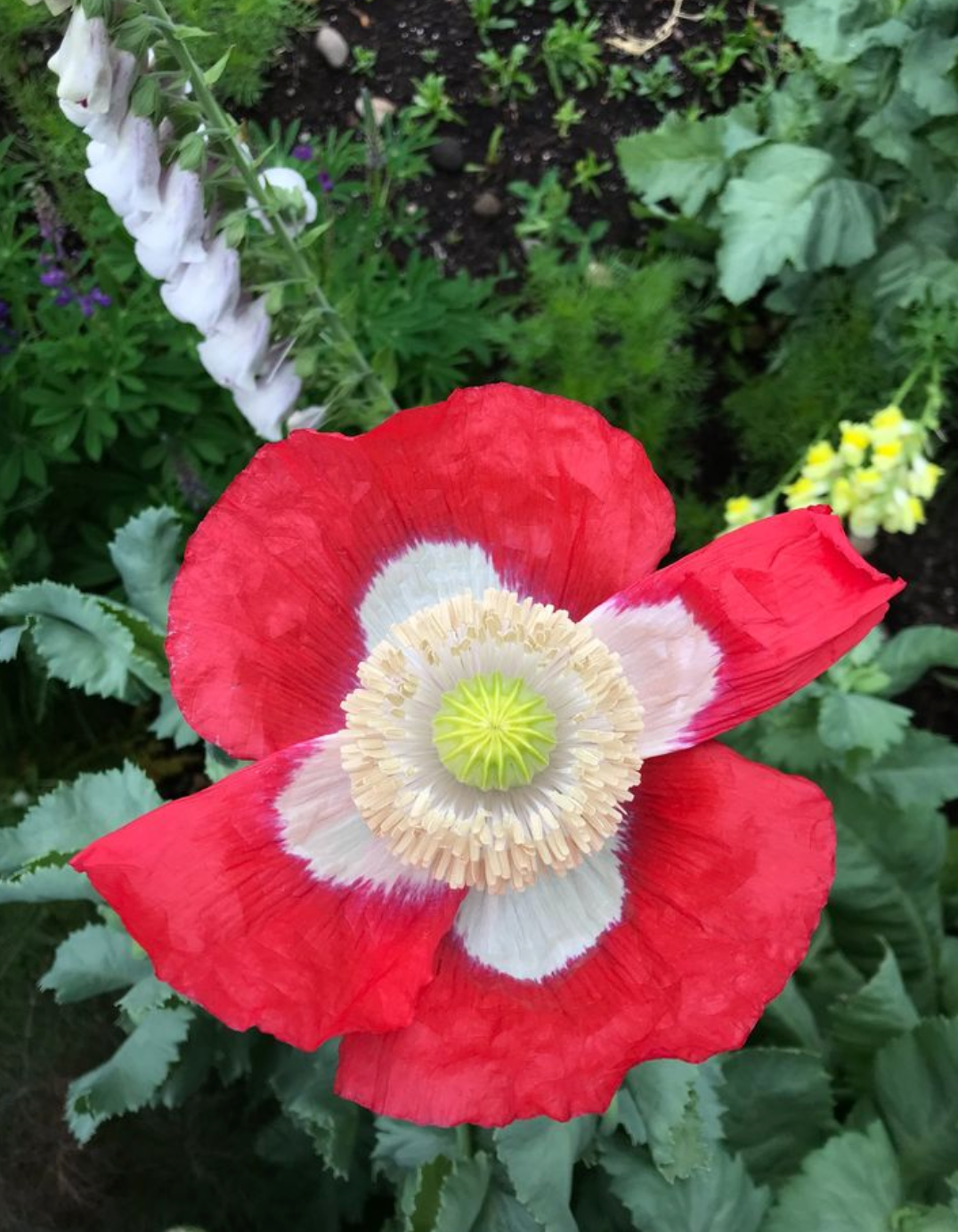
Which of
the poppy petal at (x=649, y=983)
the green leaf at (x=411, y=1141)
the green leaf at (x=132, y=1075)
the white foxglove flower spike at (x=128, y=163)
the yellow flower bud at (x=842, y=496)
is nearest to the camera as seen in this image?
the poppy petal at (x=649, y=983)

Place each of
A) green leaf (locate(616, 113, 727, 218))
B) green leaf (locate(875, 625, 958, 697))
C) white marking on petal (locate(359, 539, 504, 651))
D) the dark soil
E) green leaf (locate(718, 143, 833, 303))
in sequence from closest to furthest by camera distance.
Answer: white marking on petal (locate(359, 539, 504, 651)), green leaf (locate(875, 625, 958, 697)), green leaf (locate(718, 143, 833, 303)), green leaf (locate(616, 113, 727, 218)), the dark soil

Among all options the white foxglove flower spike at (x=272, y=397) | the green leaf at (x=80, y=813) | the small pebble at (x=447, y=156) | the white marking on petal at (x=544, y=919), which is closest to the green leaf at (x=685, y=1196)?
→ the white marking on petal at (x=544, y=919)

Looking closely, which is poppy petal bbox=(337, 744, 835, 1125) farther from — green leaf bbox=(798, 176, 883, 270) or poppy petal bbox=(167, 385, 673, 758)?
green leaf bbox=(798, 176, 883, 270)

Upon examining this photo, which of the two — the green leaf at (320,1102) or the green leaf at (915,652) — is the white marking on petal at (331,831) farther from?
the green leaf at (915,652)

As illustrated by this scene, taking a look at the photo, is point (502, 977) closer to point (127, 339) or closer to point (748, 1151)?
point (748, 1151)

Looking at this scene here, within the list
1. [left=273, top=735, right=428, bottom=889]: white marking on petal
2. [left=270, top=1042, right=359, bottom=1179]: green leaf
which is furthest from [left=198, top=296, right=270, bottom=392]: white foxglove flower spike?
[left=270, top=1042, right=359, bottom=1179]: green leaf

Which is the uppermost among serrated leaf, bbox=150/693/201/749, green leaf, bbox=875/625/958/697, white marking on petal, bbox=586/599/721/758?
white marking on petal, bbox=586/599/721/758
